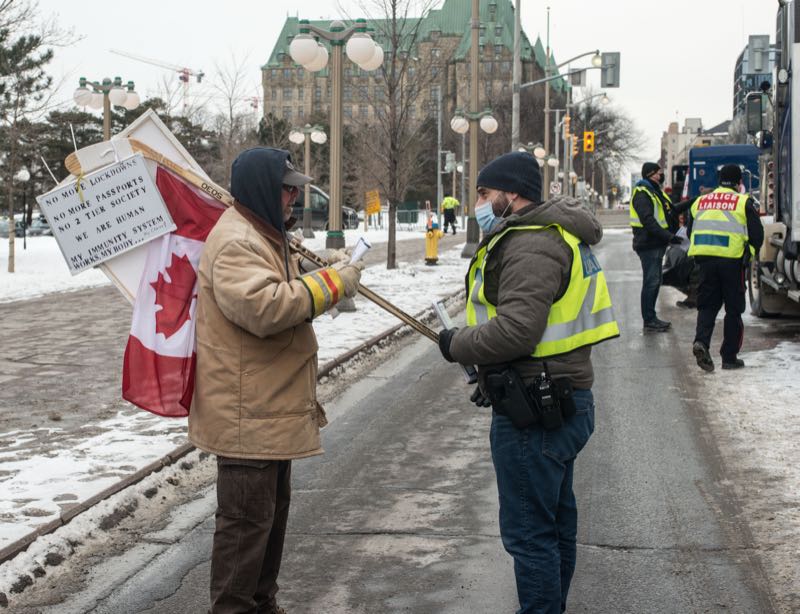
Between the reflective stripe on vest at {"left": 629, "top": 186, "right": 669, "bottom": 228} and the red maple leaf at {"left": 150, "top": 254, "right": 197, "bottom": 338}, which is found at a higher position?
the reflective stripe on vest at {"left": 629, "top": 186, "right": 669, "bottom": 228}

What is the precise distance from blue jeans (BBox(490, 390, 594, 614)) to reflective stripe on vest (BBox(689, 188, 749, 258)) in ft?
21.7

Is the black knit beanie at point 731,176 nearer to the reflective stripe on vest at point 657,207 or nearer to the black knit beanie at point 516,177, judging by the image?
the reflective stripe on vest at point 657,207

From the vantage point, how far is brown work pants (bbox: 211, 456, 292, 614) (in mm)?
4004

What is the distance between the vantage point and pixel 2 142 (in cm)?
2925

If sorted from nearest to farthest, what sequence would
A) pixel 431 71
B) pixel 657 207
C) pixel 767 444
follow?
pixel 767 444 < pixel 657 207 < pixel 431 71

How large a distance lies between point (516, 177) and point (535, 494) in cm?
117

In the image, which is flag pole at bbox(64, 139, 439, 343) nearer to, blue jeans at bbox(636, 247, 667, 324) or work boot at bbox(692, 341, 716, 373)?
work boot at bbox(692, 341, 716, 373)

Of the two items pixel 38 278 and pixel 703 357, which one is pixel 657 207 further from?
pixel 38 278

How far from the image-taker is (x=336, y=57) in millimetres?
16766

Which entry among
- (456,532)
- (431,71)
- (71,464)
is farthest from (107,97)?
(456,532)

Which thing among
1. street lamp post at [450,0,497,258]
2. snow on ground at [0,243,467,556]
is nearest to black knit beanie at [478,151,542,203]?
snow on ground at [0,243,467,556]

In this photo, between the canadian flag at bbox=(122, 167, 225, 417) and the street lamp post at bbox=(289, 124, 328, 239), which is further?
the street lamp post at bbox=(289, 124, 328, 239)

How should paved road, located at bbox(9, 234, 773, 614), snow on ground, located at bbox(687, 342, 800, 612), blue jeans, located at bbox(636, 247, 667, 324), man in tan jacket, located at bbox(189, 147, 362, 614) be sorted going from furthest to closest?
1. blue jeans, located at bbox(636, 247, 667, 324)
2. snow on ground, located at bbox(687, 342, 800, 612)
3. paved road, located at bbox(9, 234, 773, 614)
4. man in tan jacket, located at bbox(189, 147, 362, 614)

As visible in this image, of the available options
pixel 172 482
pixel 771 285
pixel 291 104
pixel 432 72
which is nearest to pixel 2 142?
pixel 432 72
